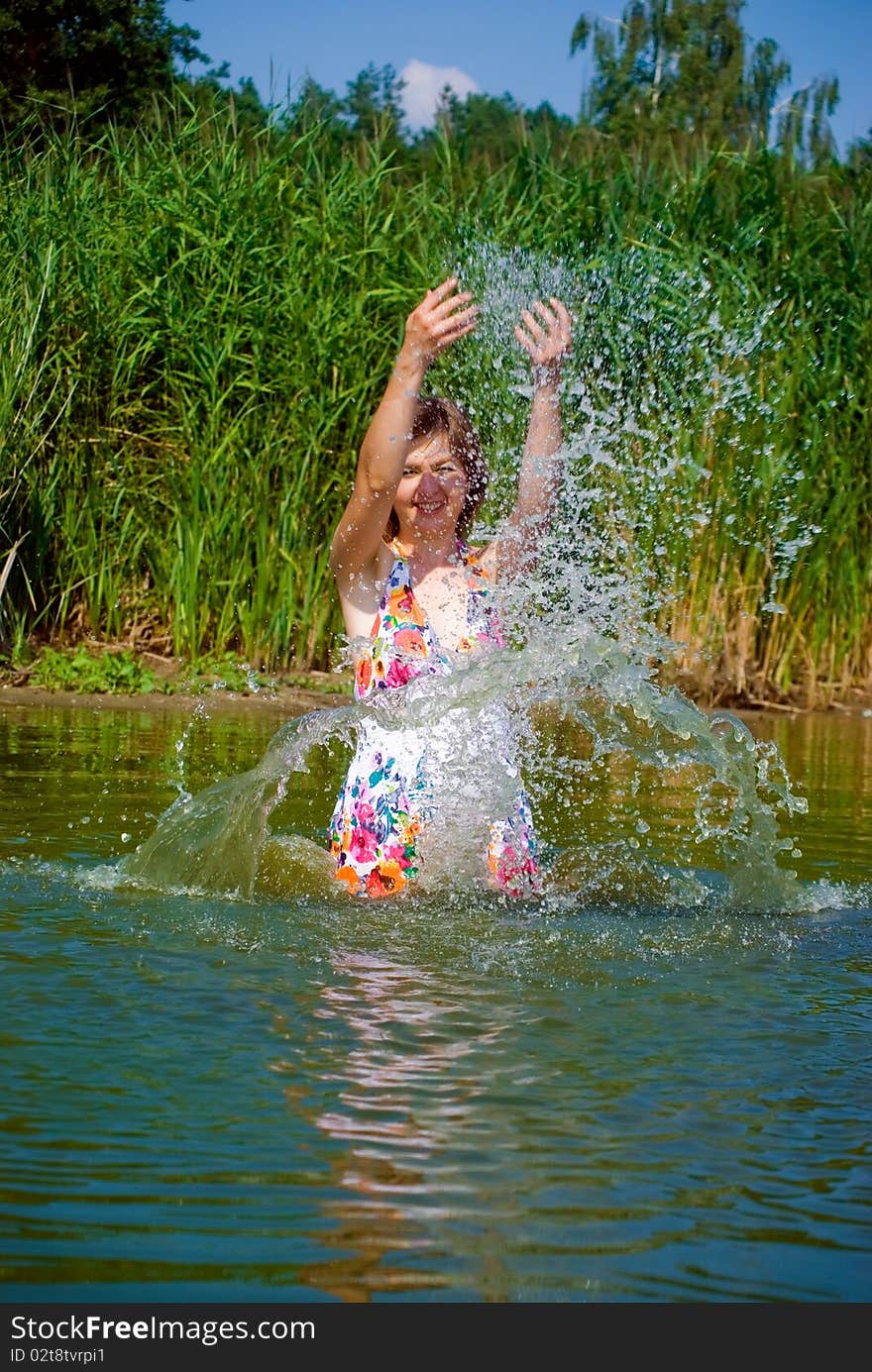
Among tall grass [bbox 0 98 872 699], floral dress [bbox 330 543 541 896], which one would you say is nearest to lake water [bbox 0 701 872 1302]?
floral dress [bbox 330 543 541 896]

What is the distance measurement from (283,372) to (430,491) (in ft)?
18.9

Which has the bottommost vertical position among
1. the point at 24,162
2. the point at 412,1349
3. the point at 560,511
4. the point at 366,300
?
the point at 412,1349

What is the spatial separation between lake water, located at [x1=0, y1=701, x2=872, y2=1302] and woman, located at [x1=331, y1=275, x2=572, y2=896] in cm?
15

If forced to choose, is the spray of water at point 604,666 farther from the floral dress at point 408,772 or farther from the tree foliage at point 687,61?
the tree foliage at point 687,61

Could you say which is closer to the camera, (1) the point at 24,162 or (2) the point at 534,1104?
(2) the point at 534,1104

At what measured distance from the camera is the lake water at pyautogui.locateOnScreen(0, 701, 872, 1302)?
2340mm

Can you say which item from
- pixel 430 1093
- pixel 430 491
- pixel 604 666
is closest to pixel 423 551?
pixel 430 491

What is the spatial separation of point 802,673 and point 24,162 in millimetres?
5416

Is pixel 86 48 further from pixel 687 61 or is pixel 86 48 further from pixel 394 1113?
pixel 394 1113

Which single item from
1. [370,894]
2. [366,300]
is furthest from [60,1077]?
[366,300]

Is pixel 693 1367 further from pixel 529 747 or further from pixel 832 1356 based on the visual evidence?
pixel 529 747

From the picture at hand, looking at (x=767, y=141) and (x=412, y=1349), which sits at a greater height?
(x=767, y=141)

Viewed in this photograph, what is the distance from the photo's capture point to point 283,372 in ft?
33.3

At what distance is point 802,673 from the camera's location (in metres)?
10.9
